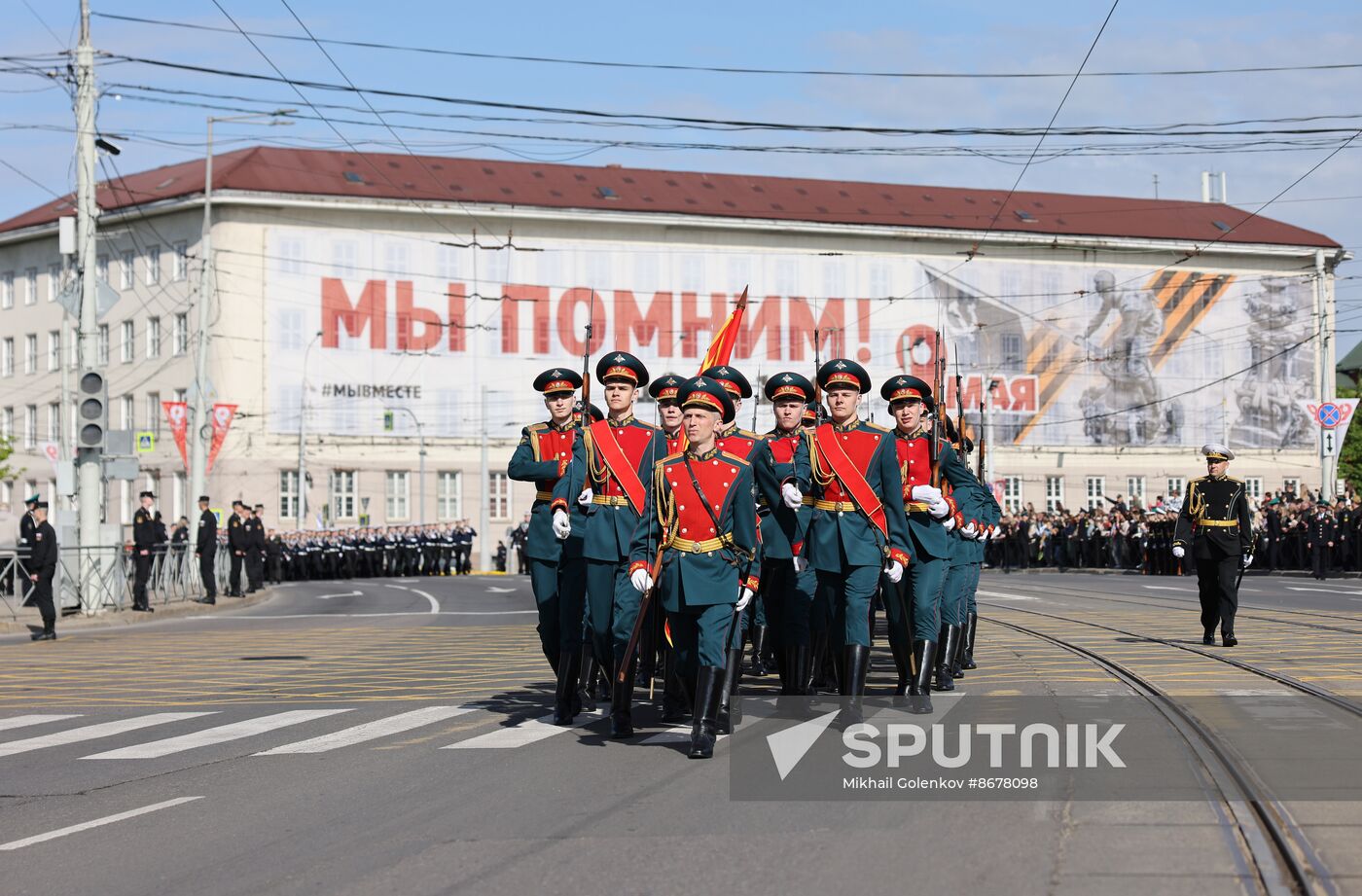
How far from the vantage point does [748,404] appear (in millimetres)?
82125

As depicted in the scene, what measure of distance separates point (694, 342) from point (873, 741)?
7394 centimetres

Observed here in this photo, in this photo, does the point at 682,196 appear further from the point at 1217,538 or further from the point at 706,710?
the point at 706,710

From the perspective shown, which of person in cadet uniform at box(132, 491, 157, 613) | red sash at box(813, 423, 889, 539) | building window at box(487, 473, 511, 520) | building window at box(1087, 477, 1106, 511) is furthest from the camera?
building window at box(1087, 477, 1106, 511)

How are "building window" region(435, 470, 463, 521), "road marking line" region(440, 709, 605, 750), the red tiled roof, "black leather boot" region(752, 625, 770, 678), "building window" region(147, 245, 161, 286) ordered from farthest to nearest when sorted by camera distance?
"building window" region(147, 245, 161, 286), "building window" region(435, 470, 463, 521), the red tiled roof, "black leather boot" region(752, 625, 770, 678), "road marking line" region(440, 709, 605, 750)

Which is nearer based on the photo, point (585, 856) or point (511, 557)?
point (585, 856)

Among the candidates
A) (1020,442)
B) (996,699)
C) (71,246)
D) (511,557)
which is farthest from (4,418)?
(996,699)

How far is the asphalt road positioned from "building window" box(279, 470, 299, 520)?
63.8 m

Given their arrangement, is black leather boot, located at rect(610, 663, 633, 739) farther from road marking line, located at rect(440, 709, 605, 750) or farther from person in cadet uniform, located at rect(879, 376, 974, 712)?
person in cadet uniform, located at rect(879, 376, 974, 712)

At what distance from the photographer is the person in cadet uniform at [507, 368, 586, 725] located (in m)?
10.9

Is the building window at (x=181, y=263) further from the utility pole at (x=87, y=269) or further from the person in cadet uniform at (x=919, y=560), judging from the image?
the person in cadet uniform at (x=919, y=560)

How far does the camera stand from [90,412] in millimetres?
26094

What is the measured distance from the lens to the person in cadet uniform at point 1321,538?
36312 mm

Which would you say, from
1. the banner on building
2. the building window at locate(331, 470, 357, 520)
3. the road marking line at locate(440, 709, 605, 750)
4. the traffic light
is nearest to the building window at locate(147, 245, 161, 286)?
the banner on building

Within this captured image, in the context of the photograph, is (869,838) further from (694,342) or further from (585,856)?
(694,342)
